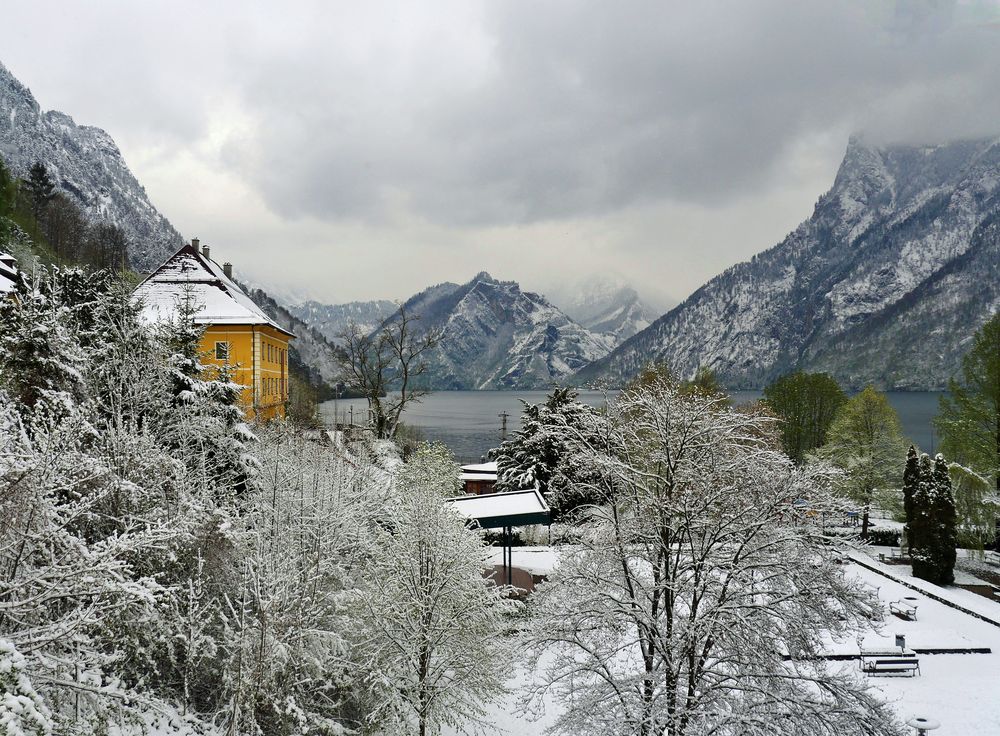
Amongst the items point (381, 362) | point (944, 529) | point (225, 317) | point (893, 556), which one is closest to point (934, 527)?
point (944, 529)

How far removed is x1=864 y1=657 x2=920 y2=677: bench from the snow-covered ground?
7.1 inches

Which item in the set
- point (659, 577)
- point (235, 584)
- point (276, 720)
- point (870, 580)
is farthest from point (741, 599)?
point (870, 580)

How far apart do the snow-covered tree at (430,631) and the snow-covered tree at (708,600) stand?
2.64 meters

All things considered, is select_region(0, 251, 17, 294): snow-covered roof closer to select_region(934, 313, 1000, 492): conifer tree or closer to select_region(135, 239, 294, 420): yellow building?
select_region(135, 239, 294, 420): yellow building

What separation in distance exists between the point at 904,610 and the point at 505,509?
13.9 metres

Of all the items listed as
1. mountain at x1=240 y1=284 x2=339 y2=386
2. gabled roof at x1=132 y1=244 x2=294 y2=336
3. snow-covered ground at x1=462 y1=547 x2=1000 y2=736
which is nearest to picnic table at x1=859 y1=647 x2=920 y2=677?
snow-covered ground at x1=462 y1=547 x2=1000 y2=736

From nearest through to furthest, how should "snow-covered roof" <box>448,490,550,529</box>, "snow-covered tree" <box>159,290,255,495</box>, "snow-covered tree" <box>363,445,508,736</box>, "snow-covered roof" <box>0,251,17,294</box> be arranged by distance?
"snow-covered tree" <box>363,445,508,736</box> < "snow-covered tree" <box>159,290,255,495</box> < "snow-covered roof" <box>448,490,550,529</box> < "snow-covered roof" <box>0,251,17,294</box>

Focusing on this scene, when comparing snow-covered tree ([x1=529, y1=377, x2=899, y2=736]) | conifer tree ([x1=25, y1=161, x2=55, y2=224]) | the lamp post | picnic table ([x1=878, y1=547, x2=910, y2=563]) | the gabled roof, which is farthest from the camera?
conifer tree ([x1=25, y1=161, x2=55, y2=224])

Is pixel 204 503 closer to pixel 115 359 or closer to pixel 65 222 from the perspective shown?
pixel 115 359

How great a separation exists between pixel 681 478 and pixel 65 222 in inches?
2836

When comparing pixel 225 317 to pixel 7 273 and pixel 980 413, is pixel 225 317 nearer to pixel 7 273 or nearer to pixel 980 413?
pixel 7 273

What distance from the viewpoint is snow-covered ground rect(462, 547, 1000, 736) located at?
14.4m

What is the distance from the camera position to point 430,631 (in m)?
13.0

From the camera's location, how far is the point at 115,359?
14672 millimetres
